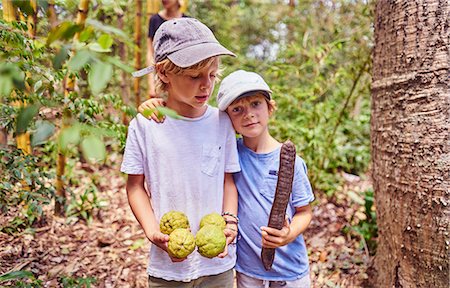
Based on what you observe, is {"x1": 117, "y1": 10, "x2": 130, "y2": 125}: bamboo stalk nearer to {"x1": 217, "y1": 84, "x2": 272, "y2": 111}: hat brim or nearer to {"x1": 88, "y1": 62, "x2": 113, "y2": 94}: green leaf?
{"x1": 217, "y1": 84, "x2": 272, "y2": 111}: hat brim

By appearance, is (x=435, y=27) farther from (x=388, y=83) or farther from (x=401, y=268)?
(x=401, y=268)

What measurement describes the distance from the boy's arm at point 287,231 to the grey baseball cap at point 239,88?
0.56 metres

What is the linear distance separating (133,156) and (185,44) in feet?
1.65

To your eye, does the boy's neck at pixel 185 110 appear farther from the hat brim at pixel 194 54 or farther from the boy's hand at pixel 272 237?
the boy's hand at pixel 272 237

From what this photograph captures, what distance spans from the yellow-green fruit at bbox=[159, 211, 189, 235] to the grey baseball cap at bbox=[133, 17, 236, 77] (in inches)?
22.1

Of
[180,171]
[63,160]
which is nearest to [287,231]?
[180,171]

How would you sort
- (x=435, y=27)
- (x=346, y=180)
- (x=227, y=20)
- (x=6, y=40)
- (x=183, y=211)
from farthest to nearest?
1. (x=227, y=20)
2. (x=346, y=180)
3. (x=435, y=27)
4. (x=183, y=211)
5. (x=6, y=40)

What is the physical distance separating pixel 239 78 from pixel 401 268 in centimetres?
131

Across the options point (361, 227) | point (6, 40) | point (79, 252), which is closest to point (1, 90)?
point (6, 40)

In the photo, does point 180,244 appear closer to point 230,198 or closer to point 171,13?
point 230,198

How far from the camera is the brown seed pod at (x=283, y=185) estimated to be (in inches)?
63.8

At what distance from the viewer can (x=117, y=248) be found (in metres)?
3.15

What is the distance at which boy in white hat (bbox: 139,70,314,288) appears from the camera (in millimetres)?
1797

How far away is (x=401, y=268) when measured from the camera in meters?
2.10
